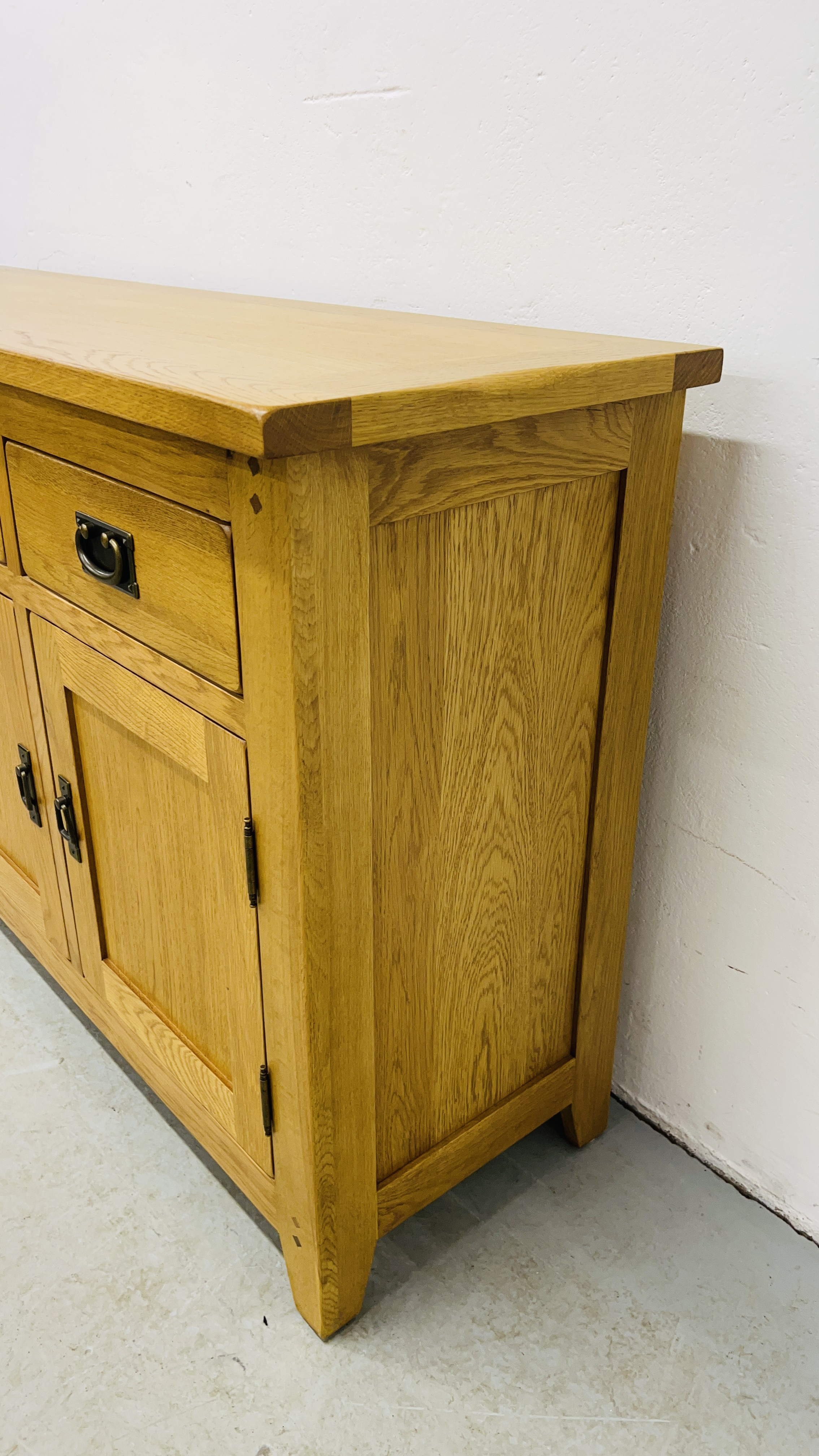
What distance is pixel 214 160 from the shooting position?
1609mm

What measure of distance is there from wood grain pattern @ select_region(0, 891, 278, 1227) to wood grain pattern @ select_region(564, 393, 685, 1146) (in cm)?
41

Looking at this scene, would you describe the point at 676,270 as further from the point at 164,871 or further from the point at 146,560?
the point at 164,871

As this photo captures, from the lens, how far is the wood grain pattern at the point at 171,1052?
1103mm

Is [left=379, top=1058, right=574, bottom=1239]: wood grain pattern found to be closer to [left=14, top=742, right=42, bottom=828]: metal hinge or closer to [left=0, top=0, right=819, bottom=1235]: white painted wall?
[left=0, top=0, right=819, bottom=1235]: white painted wall

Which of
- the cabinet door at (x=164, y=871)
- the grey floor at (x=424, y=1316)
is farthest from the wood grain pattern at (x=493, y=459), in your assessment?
the grey floor at (x=424, y=1316)

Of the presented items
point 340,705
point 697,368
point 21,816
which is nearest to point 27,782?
point 21,816

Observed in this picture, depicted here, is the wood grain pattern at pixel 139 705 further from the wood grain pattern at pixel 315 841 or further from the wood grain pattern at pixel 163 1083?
the wood grain pattern at pixel 163 1083

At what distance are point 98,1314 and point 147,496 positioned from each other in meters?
0.85

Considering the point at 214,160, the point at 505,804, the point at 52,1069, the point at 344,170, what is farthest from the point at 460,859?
the point at 214,160

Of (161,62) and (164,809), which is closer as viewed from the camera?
(164,809)

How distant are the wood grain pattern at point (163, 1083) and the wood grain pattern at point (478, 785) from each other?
0.13 m

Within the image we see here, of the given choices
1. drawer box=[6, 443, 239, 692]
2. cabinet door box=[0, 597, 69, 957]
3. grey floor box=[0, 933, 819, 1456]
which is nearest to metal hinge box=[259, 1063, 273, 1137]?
grey floor box=[0, 933, 819, 1456]

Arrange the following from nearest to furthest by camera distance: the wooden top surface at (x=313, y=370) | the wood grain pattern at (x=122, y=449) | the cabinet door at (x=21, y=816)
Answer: the wooden top surface at (x=313, y=370) → the wood grain pattern at (x=122, y=449) → the cabinet door at (x=21, y=816)

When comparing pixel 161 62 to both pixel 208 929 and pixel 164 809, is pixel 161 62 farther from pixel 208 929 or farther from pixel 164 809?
pixel 208 929
